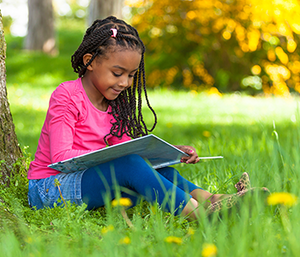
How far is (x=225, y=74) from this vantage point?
27.1 ft

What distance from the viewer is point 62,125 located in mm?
1969

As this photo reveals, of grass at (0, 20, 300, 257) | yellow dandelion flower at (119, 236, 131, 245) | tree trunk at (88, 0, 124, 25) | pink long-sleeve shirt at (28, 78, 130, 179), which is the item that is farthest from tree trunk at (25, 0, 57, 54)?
yellow dandelion flower at (119, 236, 131, 245)

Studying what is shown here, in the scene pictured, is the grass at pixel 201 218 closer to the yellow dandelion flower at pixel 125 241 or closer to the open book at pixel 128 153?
the yellow dandelion flower at pixel 125 241

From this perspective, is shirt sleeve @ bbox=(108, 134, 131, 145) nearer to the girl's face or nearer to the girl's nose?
the girl's face

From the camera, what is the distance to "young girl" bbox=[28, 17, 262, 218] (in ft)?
6.07

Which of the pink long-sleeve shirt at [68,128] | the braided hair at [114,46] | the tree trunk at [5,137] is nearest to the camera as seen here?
the pink long-sleeve shirt at [68,128]

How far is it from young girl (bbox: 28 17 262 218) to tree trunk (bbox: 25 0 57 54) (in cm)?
1022

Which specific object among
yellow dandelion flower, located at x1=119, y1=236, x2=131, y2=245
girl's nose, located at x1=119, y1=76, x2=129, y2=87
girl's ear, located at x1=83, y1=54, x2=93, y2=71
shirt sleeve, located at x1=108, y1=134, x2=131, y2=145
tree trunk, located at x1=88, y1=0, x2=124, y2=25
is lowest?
yellow dandelion flower, located at x1=119, y1=236, x2=131, y2=245

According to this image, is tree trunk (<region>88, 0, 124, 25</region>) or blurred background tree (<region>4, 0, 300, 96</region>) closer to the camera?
blurred background tree (<region>4, 0, 300, 96</region>)

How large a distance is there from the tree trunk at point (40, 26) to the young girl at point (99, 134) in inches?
402

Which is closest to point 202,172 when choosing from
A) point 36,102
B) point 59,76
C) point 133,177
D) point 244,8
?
point 133,177

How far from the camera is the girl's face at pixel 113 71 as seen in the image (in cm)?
206

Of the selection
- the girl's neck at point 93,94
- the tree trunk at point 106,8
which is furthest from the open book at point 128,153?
the tree trunk at point 106,8

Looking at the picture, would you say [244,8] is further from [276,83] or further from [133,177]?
[133,177]
